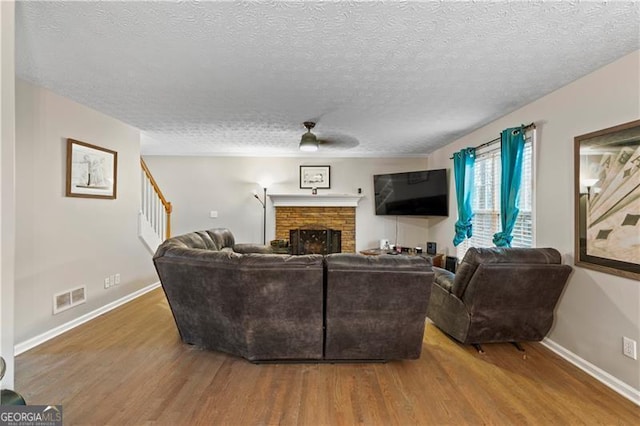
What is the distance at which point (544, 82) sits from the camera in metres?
2.52

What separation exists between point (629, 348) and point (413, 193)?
3.55 m

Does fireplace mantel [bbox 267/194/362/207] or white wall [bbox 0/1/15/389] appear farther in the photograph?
fireplace mantel [bbox 267/194/362/207]

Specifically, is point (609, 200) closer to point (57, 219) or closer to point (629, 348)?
point (629, 348)

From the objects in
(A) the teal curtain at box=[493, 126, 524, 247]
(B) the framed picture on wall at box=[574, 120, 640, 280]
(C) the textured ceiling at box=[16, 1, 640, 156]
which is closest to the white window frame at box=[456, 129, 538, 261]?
(A) the teal curtain at box=[493, 126, 524, 247]

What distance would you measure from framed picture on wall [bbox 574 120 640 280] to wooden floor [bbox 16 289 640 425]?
0.96 meters

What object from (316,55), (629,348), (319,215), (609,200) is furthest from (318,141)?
(629,348)

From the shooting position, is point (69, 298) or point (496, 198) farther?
point (496, 198)

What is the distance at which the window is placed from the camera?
310cm

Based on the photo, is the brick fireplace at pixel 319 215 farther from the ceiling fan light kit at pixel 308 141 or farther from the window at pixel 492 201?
the ceiling fan light kit at pixel 308 141

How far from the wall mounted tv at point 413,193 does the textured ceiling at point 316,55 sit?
5.35 ft

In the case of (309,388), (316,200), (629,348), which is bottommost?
(309,388)

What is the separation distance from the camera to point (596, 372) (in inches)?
88.7

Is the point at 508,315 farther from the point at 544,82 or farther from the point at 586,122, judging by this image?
the point at 544,82

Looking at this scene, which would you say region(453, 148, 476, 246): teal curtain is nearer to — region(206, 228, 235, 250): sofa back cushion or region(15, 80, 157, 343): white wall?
region(206, 228, 235, 250): sofa back cushion
